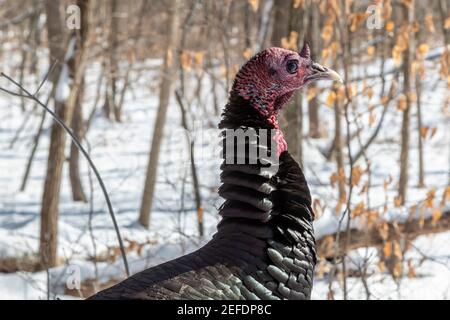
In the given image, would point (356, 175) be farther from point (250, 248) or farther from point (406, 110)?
point (406, 110)

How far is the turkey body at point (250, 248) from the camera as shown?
3.00m

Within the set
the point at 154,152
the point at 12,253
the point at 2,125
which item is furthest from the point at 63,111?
the point at 2,125

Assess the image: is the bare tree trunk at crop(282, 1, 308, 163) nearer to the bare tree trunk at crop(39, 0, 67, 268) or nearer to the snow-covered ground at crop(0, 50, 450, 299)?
the snow-covered ground at crop(0, 50, 450, 299)

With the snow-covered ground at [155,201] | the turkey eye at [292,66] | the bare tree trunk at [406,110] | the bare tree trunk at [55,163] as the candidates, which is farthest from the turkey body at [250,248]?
the bare tree trunk at [406,110]

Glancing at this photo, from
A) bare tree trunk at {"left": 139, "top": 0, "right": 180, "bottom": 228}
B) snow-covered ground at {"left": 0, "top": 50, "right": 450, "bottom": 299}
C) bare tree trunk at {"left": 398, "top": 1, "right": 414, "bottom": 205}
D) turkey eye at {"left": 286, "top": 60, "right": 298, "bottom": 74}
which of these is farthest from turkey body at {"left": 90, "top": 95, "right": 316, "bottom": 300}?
bare tree trunk at {"left": 139, "top": 0, "right": 180, "bottom": 228}

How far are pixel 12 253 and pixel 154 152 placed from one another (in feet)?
9.84

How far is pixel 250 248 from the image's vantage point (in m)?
3.12

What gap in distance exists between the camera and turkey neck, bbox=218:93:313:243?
3178mm

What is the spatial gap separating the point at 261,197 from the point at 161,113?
7558mm

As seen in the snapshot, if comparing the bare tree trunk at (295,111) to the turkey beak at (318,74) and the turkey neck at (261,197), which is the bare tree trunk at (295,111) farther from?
the turkey neck at (261,197)

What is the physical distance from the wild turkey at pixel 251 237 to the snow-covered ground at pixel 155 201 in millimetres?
2685

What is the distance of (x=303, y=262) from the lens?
10.6 ft
